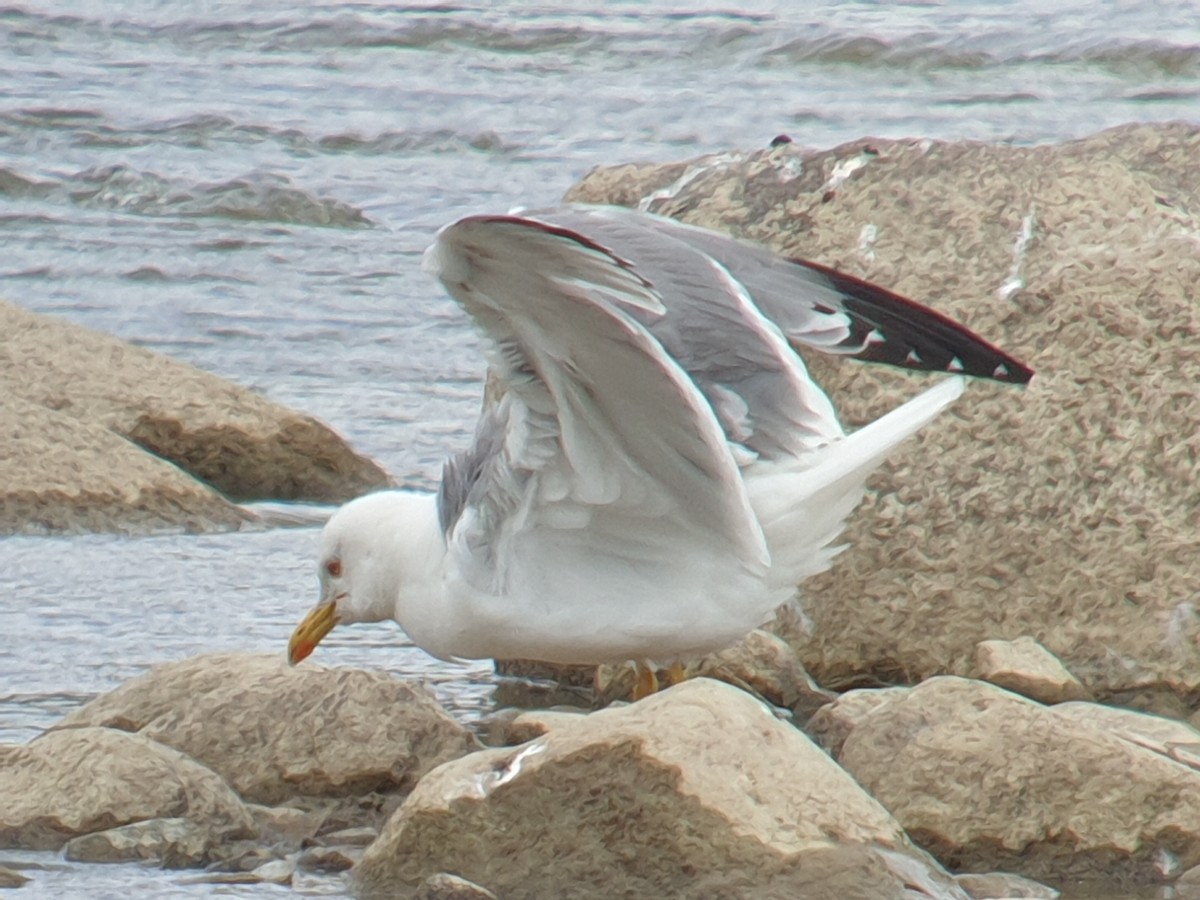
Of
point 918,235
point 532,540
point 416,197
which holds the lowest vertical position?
point 416,197

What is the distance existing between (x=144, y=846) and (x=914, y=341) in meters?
1.87

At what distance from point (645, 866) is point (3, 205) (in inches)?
303

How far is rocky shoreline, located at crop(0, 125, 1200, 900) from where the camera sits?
3531 millimetres

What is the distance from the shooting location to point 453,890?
351cm

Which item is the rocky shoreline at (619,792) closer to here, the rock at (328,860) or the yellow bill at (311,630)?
the rock at (328,860)

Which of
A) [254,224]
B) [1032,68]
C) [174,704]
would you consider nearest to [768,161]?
[174,704]

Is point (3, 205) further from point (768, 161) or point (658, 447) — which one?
A: point (658, 447)

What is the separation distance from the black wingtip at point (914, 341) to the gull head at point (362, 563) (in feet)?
3.35

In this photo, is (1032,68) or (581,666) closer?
(581,666)

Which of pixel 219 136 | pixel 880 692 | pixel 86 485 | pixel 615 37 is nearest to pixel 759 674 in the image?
pixel 880 692

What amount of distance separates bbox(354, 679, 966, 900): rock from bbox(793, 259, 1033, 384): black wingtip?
1086 millimetres

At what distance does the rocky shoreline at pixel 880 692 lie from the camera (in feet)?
11.6

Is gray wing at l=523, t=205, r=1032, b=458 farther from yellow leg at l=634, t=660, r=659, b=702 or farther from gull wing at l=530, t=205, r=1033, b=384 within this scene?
yellow leg at l=634, t=660, r=659, b=702

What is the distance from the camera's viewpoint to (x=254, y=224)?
10016 millimetres
